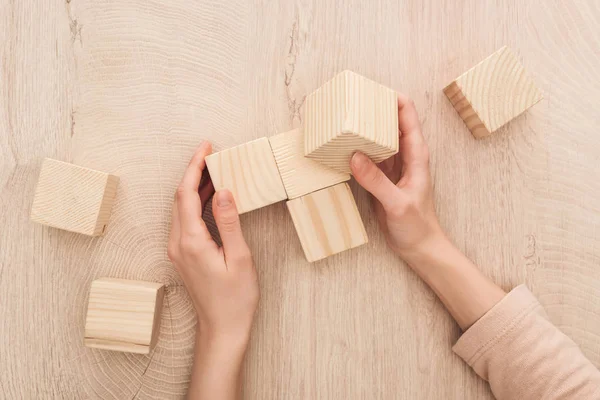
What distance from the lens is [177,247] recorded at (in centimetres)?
73

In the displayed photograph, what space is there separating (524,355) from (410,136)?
0.40 metres

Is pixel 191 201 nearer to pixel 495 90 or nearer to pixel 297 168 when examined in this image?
pixel 297 168

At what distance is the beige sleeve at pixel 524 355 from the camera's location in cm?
69

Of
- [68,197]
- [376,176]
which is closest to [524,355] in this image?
[376,176]

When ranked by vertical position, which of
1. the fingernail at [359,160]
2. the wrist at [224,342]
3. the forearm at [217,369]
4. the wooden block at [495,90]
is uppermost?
the wooden block at [495,90]

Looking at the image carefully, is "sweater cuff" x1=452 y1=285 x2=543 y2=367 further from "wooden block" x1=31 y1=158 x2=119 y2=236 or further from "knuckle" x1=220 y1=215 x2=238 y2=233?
"wooden block" x1=31 y1=158 x2=119 y2=236

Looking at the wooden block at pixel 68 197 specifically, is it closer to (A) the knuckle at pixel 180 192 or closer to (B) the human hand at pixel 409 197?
(A) the knuckle at pixel 180 192

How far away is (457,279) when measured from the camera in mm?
763

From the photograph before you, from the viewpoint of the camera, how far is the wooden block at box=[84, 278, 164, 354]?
2.34 ft

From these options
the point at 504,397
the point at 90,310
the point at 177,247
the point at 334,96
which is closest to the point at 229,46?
the point at 334,96

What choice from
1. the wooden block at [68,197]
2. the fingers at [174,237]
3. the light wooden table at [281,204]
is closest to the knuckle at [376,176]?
the light wooden table at [281,204]

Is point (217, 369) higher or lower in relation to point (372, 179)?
lower

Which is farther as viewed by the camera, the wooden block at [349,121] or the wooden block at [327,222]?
the wooden block at [327,222]

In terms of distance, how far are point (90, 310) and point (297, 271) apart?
1.14 ft
